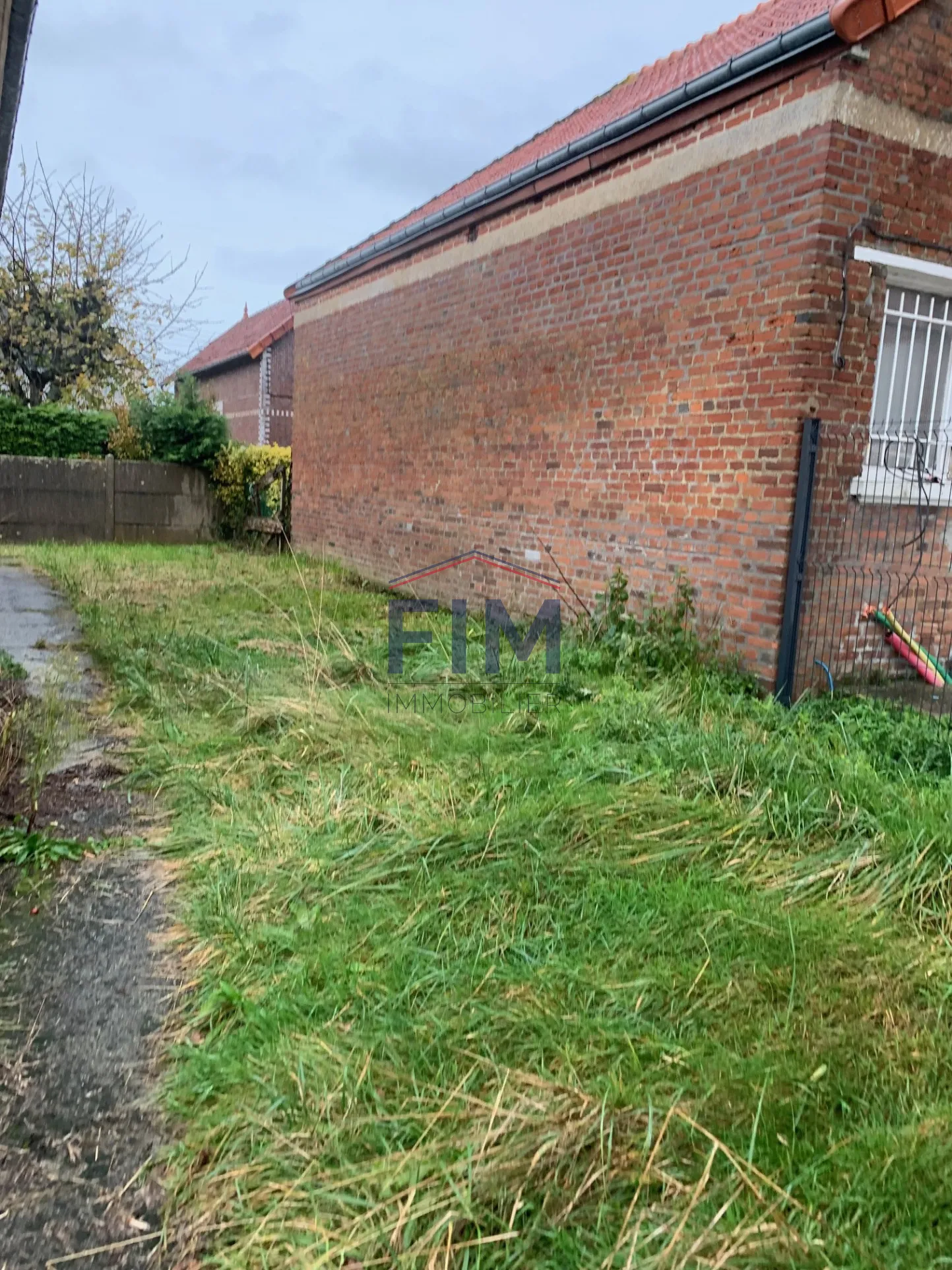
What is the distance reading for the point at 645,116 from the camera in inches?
251

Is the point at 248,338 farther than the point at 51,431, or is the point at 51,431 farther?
the point at 248,338

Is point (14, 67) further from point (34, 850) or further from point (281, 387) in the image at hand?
point (281, 387)

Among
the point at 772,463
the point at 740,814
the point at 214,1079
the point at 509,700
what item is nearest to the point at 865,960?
the point at 740,814

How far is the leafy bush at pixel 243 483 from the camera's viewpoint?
15.5m

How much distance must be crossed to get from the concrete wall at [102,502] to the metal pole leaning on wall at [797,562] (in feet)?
42.7

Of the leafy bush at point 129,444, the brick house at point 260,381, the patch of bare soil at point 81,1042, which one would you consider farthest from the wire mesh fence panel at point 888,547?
the brick house at point 260,381

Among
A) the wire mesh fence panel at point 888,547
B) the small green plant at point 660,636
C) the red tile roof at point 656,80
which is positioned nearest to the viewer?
the wire mesh fence panel at point 888,547

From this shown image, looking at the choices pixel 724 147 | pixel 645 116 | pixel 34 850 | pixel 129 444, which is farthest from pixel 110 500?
pixel 34 850

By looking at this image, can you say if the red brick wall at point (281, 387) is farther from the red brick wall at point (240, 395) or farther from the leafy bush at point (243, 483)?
the leafy bush at point (243, 483)

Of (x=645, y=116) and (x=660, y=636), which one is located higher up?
(x=645, y=116)

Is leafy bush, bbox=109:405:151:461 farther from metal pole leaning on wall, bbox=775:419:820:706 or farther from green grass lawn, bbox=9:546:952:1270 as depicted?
metal pole leaning on wall, bbox=775:419:820:706

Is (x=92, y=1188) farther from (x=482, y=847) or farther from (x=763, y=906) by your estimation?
(x=763, y=906)

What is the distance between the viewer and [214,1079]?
2.27 m

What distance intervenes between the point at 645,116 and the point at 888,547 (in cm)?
369
